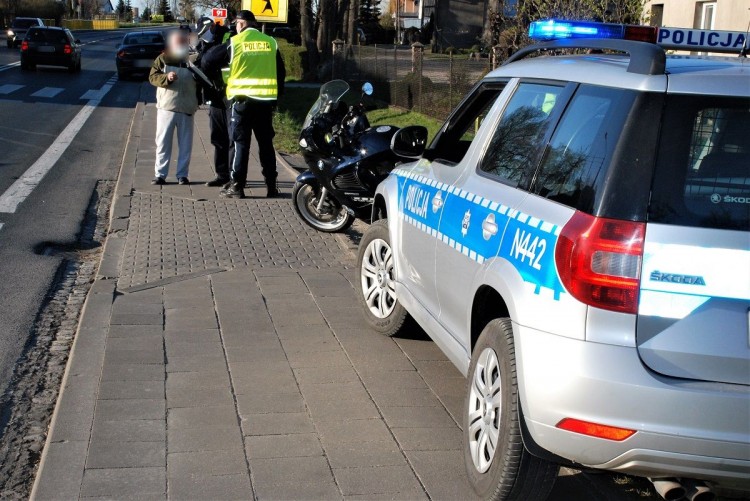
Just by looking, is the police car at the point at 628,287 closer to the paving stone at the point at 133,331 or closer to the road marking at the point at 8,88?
the paving stone at the point at 133,331

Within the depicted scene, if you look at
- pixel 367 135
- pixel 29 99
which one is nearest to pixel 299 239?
pixel 367 135

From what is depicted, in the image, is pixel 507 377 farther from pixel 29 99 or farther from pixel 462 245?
pixel 29 99

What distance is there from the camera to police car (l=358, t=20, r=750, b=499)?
3.13 metres

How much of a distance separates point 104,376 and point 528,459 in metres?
2.66

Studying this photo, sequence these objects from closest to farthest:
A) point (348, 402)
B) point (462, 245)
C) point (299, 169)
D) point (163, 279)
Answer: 1. point (462, 245)
2. point (348, 402)
3. point (163, 279)
4. point (299, 169)

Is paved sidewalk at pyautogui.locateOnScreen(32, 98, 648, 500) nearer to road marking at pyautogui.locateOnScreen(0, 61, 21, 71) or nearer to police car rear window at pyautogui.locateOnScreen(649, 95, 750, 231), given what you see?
police car rear window at pyautogui.locateOnScreen(649, 95, 750, 231)

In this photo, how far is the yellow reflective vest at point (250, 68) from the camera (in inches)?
409

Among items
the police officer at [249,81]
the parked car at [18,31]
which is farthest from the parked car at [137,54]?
the police officer at [249,81]

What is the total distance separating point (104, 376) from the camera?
17.3 feet

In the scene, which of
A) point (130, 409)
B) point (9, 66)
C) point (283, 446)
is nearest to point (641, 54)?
point (283, 446)

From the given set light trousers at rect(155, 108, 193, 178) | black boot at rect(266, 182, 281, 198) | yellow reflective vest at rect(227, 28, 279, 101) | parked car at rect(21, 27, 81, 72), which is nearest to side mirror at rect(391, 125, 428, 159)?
yellow reflective vest at rect(227, 28, 279, 101)

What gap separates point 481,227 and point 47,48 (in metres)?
34.3

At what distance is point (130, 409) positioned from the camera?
4.82 meters

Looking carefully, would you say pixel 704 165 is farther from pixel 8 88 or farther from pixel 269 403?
pixel 8 88
